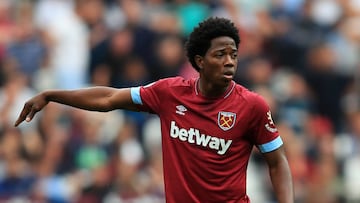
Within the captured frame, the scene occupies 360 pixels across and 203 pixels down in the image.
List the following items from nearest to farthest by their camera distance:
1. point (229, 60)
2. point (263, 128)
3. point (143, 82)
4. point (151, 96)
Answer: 1. point (229, 60)
2. point (263, 128)
3. point (151, 96)
4. point (143, 82)

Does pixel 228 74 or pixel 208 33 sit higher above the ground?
pixel 208 33

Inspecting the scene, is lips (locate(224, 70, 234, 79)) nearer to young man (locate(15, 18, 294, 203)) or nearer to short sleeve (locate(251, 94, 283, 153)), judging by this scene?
young man (locate(15, 18, 294, 203))

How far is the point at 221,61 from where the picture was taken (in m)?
7.19

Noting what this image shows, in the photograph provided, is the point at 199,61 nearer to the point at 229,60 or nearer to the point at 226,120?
the point at 229,60

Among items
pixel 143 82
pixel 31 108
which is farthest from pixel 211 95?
pixel 143 82

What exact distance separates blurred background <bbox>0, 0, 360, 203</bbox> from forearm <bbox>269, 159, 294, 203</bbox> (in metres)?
4.71

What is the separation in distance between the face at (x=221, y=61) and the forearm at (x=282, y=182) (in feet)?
2.34

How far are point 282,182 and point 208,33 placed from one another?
3.88 feet

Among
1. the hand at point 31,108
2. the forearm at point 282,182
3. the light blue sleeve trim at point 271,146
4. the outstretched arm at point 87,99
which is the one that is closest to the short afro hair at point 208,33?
the outstretched arm at point 87,99

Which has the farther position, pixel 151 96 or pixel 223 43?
pixel 151 96

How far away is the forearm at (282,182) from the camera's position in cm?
731

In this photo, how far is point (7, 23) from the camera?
13672 mm

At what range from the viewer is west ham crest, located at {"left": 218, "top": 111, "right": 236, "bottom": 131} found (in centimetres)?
730

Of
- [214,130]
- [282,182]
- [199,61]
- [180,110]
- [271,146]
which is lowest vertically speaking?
[282,182]
